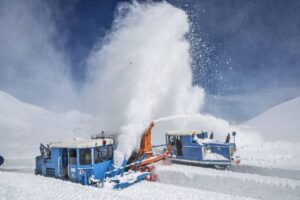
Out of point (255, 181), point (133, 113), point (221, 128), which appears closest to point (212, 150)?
point (255, 181)

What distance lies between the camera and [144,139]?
647 inches

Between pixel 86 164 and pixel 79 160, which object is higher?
pixel 79 160

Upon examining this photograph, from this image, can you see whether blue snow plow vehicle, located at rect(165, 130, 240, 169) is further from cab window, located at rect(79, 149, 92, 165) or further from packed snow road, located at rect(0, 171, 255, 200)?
cab window, located at rect(79, 149, 92, 165)

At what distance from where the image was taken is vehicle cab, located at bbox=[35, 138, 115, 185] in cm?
1147

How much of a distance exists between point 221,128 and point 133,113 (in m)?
24.4

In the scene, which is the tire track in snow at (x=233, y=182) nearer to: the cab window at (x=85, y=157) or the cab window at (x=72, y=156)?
the cab window at (x=85, y=157)

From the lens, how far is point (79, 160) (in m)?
11.5

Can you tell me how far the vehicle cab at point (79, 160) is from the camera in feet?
37.6

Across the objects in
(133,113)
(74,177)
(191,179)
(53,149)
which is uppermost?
(133,113)

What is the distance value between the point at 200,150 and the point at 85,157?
29.4 feet

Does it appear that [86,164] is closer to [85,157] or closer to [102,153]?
[85,157]

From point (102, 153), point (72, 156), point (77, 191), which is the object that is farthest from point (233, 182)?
point (72, 156)

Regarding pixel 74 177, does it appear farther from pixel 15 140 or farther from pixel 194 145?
pixel 15 140

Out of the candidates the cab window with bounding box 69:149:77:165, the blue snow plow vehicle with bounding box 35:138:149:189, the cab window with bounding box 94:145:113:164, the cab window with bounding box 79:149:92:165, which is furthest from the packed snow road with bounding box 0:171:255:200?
the cab window with bounding box 94:145:113:164
